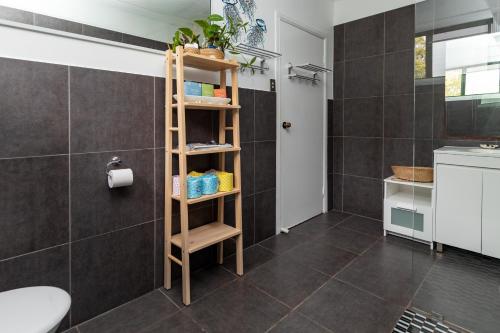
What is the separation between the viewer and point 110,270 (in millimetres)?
1577

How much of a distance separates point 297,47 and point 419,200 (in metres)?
1.76

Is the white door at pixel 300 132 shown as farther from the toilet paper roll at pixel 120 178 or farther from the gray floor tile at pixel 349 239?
the toilet paper roll at pixel 120 178

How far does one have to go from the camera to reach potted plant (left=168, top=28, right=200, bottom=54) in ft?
5.43

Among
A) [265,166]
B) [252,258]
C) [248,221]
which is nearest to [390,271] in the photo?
[252,258]

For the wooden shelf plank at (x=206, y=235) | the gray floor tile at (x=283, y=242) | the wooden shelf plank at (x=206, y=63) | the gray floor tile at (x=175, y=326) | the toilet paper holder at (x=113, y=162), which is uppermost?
the wooden shelf plank at (x=206, y=63)

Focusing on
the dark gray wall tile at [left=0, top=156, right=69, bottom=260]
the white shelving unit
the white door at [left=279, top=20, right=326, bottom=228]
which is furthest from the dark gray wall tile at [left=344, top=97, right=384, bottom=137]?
the dark gray wall tile at [left=0, top=156, right=69, bottom=260]

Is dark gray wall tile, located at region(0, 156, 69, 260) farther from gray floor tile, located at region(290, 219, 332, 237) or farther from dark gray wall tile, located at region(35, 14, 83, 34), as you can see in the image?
gray floor tile, located at region(290, 219, 332, 237)

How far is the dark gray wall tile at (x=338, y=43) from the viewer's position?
316cm

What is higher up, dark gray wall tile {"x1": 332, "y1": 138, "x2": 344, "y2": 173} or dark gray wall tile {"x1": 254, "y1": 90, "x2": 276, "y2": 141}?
dark gray wall tile {"x1": 254, "y1": 90, "x2": 276, "y2": 141}

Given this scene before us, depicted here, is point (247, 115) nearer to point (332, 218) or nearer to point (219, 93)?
point (219, 93)

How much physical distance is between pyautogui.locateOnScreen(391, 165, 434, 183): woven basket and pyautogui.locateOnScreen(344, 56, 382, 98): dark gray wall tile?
0.87m

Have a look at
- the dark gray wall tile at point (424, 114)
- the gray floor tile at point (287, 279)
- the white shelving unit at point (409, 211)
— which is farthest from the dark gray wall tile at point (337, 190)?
the gray floor tile at point (287, 279)

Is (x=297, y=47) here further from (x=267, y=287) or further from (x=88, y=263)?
Answer: (x=88, y=263)

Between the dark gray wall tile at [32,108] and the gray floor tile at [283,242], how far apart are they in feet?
5.39
